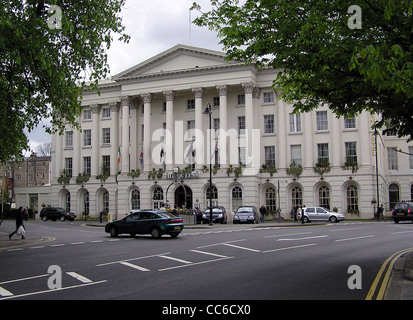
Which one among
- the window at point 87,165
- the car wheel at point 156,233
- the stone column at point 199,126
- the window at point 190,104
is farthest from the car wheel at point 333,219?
the window at point 87,165

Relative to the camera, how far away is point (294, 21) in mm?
11258

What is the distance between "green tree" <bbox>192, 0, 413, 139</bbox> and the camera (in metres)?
9.38

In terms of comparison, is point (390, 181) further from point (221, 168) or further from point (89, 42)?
point (89, 42)

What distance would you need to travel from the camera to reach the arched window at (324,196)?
51125mm

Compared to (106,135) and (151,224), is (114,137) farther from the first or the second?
(151,224)

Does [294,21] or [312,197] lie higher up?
[294,21]

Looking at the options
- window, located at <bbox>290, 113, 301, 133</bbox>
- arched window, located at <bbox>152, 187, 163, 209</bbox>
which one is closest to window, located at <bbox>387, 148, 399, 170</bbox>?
window, located at <bbox>290, 113, 301, 133</bbox>

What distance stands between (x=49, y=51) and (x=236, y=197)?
38.0 metres

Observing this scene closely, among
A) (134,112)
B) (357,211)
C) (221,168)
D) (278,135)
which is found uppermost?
(134,112)

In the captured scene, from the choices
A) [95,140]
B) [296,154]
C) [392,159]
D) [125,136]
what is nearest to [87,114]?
[95,140]

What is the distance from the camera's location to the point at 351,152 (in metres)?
50.6

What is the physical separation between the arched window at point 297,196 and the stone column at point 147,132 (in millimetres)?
17264

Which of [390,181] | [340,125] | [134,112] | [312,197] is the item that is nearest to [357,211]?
[312,197]

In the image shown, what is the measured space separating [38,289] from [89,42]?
10.8 metres
